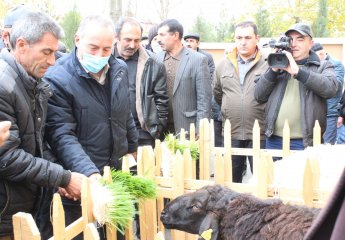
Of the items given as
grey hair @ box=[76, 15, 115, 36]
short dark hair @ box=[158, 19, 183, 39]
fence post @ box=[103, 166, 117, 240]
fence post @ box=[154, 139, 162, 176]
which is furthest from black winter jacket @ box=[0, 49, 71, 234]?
short dark hair @ box=[158, 19, 183, 39]

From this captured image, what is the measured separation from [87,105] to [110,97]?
0.71ft

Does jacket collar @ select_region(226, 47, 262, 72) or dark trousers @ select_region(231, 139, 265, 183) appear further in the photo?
jacket collar @ select_region(226, 47, 262, 72)

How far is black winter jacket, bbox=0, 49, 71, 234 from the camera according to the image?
2.38m

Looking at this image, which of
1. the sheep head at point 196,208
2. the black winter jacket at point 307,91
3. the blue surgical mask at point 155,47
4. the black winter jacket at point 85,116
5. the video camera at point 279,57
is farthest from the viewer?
the blue surgical mask at point 155,47

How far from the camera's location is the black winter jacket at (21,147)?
238 cm

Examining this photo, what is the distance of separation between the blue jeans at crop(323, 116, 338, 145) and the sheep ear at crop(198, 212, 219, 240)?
440 cm

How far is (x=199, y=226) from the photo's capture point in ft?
9.12

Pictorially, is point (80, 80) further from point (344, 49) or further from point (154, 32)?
point (344, 49)

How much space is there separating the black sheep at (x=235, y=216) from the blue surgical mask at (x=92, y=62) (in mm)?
1101

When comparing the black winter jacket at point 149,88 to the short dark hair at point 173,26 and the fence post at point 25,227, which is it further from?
the fence post at point 25,227

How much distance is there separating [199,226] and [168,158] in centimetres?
Answer: 103

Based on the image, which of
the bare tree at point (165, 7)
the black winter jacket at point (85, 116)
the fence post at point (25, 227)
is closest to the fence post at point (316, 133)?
the black winter jacket at point (85, 116)

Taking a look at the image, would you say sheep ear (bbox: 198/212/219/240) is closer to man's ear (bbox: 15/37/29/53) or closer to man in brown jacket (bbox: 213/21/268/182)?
man's ear (bbox: 15/37/29/53)

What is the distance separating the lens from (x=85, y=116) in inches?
121
